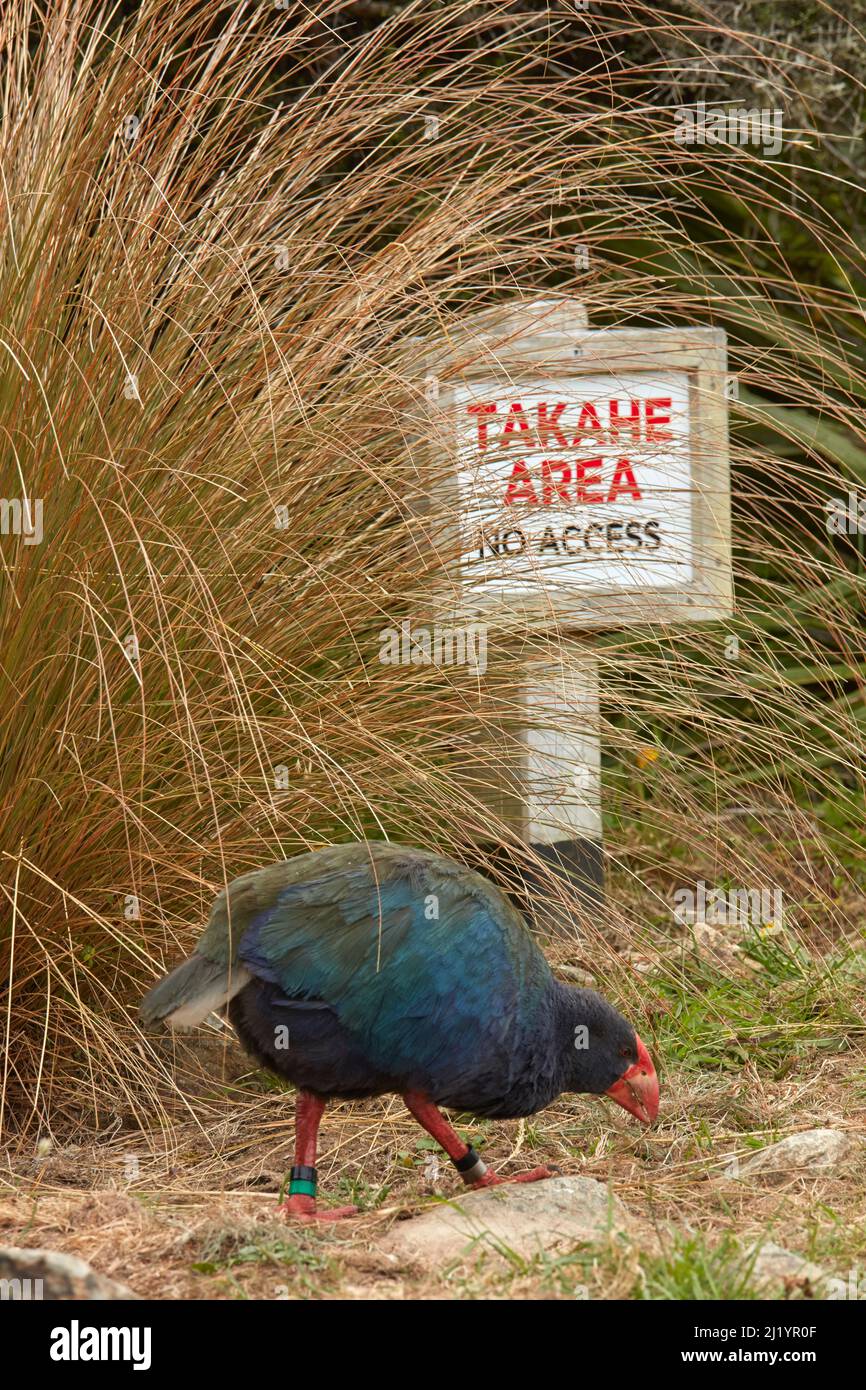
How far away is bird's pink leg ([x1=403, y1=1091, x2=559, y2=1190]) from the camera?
7.04 ft

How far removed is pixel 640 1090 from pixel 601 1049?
0.13 m

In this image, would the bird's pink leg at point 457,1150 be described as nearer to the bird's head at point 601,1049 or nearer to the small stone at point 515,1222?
the small stone at point 515,1222

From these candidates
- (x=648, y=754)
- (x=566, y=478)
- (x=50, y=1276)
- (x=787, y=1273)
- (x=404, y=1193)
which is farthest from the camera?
(x=566, y=478)

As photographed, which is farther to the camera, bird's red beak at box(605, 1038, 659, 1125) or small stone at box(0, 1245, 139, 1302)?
bird's red beak at box(605, 1038, 659, 1125)

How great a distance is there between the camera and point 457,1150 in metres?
2.18

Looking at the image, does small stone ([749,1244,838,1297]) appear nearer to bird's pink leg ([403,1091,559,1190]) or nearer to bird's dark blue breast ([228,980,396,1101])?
bird's pink leg ([403,1091,559,1190])

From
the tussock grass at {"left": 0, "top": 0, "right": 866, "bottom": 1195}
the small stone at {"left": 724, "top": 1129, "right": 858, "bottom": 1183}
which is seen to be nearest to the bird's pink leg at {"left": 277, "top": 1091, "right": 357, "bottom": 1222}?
Result: the tussock grass at {"left": 0, "top": 0, "right": 866, "bottom": 1195}

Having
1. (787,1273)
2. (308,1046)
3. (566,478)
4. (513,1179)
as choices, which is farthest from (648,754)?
(787,1273)

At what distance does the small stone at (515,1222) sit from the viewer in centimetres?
193

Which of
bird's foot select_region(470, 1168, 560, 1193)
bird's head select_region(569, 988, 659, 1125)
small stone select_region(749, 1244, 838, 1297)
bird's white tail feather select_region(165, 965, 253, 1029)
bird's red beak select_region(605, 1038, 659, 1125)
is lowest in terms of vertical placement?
small stone select_region(749, 1244, 838, 1297)

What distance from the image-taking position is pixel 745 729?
9.45 ft

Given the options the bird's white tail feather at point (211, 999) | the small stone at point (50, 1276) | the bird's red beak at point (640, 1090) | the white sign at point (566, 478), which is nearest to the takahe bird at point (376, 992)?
the bird's white tail feather at point (211, 999)

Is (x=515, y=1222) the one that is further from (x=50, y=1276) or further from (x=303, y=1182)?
(x=50, y=1276)
